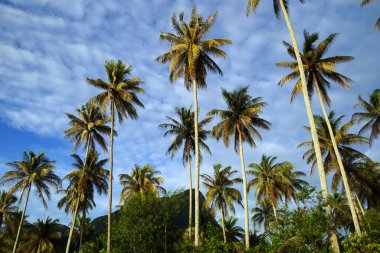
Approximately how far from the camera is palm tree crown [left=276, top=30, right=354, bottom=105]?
944 inches

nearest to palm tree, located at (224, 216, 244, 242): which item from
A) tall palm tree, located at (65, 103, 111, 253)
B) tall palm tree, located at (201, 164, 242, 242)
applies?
tall palm tree, located at (201, 164, 242, 242)

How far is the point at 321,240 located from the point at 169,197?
17755 millimetres

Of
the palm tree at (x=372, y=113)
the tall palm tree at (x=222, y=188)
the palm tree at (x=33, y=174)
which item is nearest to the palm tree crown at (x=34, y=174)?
the palm tree at (x=33, y=174)

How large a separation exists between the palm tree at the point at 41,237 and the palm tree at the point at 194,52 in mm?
30053

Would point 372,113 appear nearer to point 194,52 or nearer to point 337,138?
point 337,138

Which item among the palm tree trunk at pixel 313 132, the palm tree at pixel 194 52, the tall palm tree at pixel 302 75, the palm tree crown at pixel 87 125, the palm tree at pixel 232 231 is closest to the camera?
the palm tree trunk at pixel 313 132

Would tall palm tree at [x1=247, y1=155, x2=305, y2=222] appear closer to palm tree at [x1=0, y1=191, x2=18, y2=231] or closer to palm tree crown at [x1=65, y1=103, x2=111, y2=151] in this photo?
palm tree crown at [x1=65, y1=103, x2=111, y2=151]

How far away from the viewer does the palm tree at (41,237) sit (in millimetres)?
40219

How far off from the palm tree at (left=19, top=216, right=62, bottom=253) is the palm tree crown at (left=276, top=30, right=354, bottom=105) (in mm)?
37441

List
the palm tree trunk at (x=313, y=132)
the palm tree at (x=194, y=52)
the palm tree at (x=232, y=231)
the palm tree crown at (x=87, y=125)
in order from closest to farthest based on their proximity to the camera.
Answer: the palm tree trunk at (x=313, y=132)
the palm tree at (x=194, y=52)
the palm tree crown at (x=87, y=125)
the palm tree at (x=232, y=231)

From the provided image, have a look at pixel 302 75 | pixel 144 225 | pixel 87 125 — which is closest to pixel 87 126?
pixel 87 125

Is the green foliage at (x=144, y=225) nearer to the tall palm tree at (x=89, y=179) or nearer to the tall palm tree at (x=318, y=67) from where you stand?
the tall palm tree at (x=89, y=179)

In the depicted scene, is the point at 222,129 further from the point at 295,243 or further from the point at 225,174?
the point at 295,243

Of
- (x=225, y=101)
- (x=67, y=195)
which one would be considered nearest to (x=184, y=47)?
(x=225, y=101)
